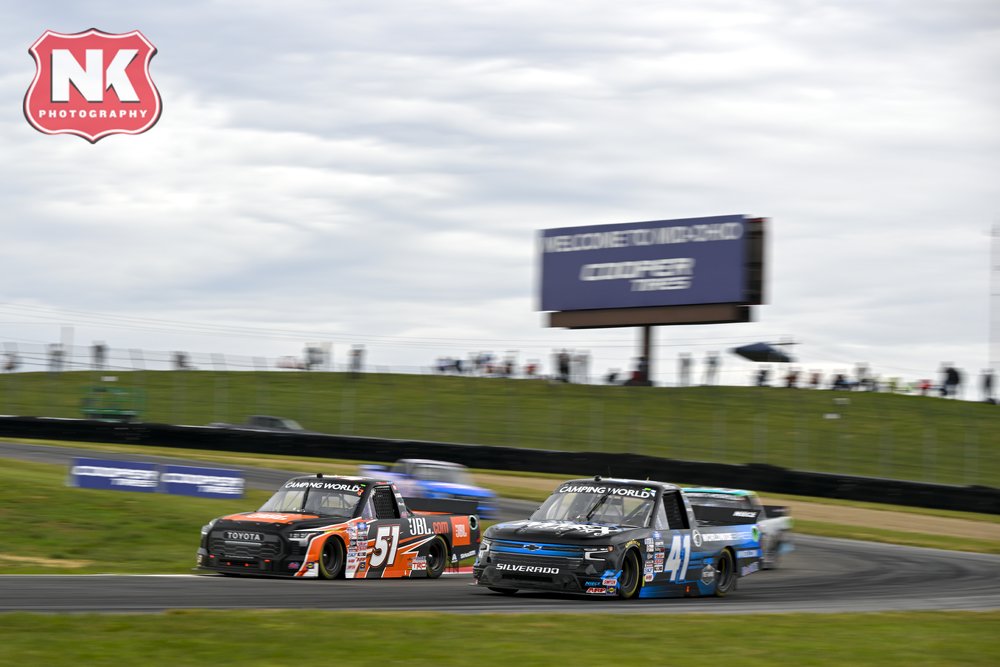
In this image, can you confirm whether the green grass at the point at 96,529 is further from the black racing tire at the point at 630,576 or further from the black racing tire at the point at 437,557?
the black racing tire at the point at 630,576

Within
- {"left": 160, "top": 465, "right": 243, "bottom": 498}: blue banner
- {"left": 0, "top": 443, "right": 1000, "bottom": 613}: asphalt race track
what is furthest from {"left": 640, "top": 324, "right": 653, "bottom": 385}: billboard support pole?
{"left": 0, "top": 443, "right": 1000, "bottom": 613}: asphalt race track

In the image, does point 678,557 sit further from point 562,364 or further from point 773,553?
point 562,364

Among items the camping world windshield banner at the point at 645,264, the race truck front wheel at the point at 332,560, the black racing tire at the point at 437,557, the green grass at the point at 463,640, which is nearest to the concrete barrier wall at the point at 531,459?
the black racing tire at the point at 437,557

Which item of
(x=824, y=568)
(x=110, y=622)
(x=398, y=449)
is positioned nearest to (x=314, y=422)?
(x=398, y=449)

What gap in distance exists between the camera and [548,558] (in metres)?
12.7

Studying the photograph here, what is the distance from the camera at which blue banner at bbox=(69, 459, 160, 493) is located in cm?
2442

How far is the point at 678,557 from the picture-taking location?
45.2 ft

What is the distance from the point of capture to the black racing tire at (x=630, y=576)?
42.2 feet

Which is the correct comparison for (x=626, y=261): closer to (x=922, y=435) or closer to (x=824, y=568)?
(x=922, y=435)

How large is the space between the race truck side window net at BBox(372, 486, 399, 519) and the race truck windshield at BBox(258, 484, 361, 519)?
0.30m

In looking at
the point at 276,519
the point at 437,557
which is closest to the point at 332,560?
the point at 276,519

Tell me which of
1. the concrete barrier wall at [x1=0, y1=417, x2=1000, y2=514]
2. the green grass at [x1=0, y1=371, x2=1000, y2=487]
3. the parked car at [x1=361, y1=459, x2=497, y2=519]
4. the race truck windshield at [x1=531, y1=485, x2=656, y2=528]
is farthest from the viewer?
the green grass at [x1=0, y1=371, x2=1000, y2=487]

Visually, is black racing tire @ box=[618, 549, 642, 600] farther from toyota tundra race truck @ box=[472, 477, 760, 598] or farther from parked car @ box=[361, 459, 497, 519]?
parked car @ box=[361, 459, 497, 519]

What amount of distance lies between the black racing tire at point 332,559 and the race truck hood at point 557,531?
2.16 m
